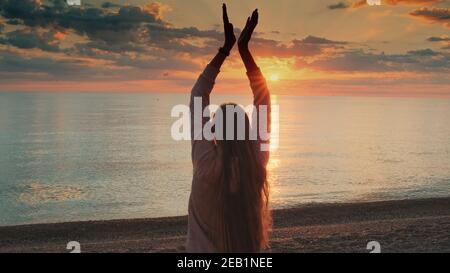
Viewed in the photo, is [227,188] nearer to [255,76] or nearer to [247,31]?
[255,76]

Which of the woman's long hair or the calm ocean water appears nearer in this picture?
the woman's long hair

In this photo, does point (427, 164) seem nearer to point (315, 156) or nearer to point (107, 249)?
point (315, 156)

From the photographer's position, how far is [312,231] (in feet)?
62.2

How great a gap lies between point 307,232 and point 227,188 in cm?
1610

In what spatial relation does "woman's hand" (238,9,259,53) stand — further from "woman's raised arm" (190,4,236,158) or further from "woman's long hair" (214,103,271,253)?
"woman's long hair" (214,103,271,253)

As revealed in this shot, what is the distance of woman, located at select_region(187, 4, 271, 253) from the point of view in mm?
3262

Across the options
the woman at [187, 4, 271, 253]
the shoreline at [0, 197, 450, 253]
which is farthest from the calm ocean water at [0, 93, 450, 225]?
the woman at [187, 4, 271, 253]

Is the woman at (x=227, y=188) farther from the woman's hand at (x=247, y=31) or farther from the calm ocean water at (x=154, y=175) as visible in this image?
the calm ocean water at (x=154, y=175)

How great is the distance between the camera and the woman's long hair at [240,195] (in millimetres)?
3254

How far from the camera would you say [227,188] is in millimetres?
3307

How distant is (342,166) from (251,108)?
57.6 metres

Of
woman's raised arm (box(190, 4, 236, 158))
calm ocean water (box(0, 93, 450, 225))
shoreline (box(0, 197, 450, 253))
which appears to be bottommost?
calm ocean water (box(0, 93, 450, 225))

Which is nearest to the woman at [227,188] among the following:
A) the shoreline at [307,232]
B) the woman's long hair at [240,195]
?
the woman's long hair at [240,195]

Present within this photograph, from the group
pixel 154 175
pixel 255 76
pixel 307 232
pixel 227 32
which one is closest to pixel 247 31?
pixel 227 32
